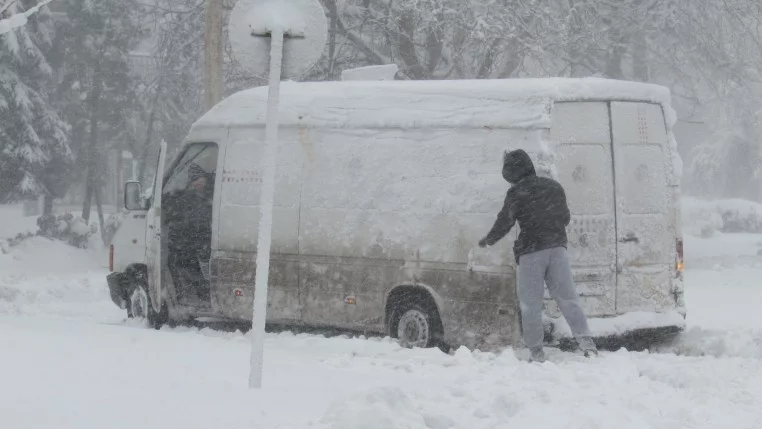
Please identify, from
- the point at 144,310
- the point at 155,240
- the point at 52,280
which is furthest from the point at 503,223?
the point at 52,280

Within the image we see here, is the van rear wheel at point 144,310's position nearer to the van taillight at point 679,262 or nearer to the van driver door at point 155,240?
the van driver door at point 155,240

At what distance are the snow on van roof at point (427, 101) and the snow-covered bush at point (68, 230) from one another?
17.6m

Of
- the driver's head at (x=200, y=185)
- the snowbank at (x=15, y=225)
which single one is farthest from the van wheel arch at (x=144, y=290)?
the snowbank at (x=15, y=225)

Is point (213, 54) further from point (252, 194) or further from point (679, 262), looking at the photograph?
point (679, 262)

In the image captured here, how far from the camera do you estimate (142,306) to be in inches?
484

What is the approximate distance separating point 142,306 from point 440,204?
4186 mm

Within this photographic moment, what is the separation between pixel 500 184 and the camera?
9328 mm

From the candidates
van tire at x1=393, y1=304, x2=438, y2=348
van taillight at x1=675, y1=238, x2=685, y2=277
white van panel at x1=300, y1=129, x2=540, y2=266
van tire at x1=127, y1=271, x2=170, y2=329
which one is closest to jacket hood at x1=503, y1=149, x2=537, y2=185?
white van panel at x1=300, y1=129, x2=540, y2=266

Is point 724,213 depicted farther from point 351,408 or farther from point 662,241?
point 351,408

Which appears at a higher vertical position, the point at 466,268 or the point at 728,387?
the point at 466,268

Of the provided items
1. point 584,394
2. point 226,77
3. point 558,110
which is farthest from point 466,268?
point 226,77

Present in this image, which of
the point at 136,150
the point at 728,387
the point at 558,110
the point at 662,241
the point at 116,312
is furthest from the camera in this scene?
the point at 136,150

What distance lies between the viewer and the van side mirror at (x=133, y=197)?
11766mm

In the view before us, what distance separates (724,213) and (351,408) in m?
44.5
